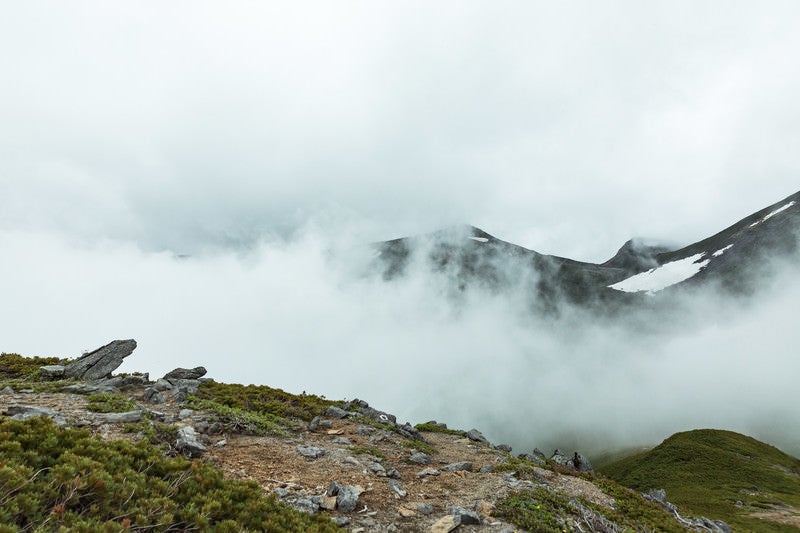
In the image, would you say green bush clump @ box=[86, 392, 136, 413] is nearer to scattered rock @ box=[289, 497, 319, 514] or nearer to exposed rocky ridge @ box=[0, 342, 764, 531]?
exposed rocky ridge @ box=[0, 342, 764, 531]

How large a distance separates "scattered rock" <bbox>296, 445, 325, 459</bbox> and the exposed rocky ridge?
0.05m

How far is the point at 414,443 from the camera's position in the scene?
84.2 ft

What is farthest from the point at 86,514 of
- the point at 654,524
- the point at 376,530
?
the point at 654,524

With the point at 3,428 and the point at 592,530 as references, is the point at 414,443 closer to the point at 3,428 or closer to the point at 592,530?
the point at 592,530

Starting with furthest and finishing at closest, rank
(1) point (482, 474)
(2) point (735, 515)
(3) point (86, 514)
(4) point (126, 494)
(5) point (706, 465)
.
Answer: (5) point (706, 465), (2) point (735, 515), (1) point (482, 474), (4) point (126, 494), (3) point (86, 514)

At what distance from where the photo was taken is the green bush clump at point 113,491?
7.66 metres

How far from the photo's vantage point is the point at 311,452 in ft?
63.3

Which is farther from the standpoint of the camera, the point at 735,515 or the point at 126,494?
the point at 735,515

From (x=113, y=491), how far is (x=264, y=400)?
71.1 ft

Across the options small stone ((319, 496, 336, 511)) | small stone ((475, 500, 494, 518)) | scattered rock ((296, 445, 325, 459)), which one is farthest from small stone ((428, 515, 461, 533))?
scattered rock ((296, 445, 325, 459))

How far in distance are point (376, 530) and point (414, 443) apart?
1330 centimetres

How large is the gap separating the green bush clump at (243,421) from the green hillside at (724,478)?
59.5 metres

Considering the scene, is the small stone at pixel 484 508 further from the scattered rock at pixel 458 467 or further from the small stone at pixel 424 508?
the scattered rock at pixel 458 467

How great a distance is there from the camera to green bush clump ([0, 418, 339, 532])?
7.66 m
